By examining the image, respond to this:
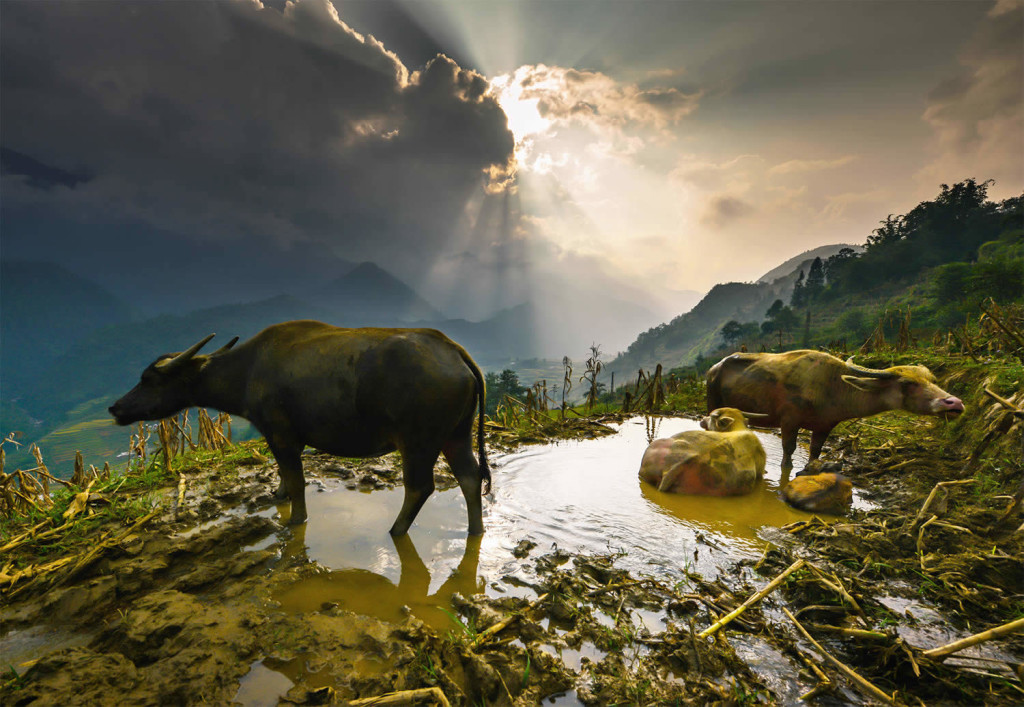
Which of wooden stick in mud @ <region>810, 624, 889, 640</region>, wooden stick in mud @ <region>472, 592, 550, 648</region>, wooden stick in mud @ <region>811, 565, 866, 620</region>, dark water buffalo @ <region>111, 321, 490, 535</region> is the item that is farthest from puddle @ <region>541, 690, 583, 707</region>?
dark water buffalo @ <region>111, 321, 490, 535</region>

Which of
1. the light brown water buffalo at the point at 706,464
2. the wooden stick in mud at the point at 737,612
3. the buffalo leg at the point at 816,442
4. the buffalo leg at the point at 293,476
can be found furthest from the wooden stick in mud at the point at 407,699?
the buffalo leg at the point at 816,442

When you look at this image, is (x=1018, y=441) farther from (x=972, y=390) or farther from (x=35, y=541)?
(x=35, y=541)

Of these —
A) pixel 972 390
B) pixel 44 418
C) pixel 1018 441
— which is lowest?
pixel 44 418

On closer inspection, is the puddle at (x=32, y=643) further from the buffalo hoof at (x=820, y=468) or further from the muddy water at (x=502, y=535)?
the buffalo hoof at (x=820, y=468)

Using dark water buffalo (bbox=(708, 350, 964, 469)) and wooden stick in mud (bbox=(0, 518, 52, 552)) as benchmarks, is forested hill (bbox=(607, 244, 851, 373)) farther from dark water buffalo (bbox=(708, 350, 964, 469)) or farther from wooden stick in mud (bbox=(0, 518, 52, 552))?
wooden stick in mud (bbox=(0, 518, 52, 552))

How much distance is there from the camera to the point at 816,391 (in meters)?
5.84

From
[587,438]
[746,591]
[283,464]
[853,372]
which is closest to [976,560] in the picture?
[746,591]

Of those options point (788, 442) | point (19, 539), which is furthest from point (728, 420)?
point (19, 539)

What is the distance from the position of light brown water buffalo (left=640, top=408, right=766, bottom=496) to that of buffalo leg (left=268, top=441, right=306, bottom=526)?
4.00 metres

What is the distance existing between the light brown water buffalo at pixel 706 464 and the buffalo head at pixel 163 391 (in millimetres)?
5144

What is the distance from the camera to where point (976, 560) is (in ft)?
10.5

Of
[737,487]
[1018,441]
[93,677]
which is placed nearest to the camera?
[93,677]

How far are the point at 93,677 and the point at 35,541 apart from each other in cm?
254

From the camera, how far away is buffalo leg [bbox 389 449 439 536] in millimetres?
3910
